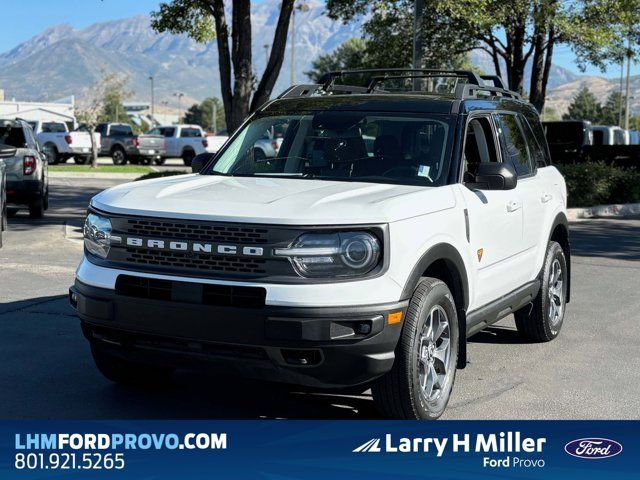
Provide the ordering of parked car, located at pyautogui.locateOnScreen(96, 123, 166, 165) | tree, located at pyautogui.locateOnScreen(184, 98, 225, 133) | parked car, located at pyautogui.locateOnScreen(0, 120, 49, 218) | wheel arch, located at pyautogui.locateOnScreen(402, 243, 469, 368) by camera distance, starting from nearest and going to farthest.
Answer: wheel arch, located at pyautogui.locateOnScreen(402, 243, 469, 368) → parked car, located at pyautogui.locateOnScreen(0, 120, 49, 218) → parked car, located at pyautogui.locateOnScreen(96, 123, 166, 165) → tree, located at pyautogui.locateOnScreen(184, 98, 225, 133)

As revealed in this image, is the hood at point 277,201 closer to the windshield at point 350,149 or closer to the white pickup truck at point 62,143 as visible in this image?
the windshield at point 350,149

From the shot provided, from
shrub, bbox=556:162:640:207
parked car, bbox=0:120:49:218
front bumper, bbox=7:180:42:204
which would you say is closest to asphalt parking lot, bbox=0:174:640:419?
parked car, bbox=0:120:49:218

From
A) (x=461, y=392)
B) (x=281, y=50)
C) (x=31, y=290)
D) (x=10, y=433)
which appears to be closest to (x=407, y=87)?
(x=281, y=50)

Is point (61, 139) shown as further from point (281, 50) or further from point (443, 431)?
point (443, 431)

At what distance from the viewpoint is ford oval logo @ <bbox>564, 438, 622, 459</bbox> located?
14.5 feet

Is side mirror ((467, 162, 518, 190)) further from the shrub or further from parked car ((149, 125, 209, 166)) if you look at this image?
parked car ((149, 125, 209, 166))

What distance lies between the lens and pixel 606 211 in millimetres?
20125

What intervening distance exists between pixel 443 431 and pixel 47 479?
1968 mm

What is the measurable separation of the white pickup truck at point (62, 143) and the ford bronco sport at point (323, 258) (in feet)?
106

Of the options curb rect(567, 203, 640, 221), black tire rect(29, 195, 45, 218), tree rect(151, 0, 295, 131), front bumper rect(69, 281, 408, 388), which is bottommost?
curb rect(567, 203, 640, 221)

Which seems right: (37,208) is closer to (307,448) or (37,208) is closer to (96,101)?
(307,448)

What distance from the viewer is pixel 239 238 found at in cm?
455

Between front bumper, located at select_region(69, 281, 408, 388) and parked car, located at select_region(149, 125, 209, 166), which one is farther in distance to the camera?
parked car, located at select_region(149, 125, 209, 166)

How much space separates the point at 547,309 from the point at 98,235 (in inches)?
152
